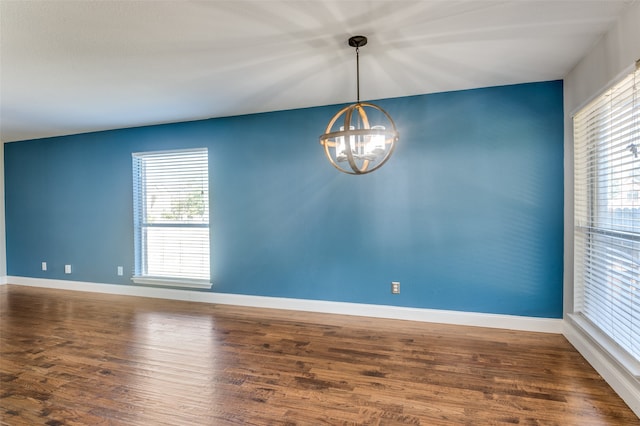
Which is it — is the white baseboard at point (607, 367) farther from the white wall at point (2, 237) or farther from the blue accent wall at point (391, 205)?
the white wall at point (2, 237)

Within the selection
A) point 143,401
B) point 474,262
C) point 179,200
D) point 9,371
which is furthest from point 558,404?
point 179,200

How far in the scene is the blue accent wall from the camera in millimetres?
3275

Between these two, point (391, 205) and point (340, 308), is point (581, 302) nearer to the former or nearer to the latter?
point (391, 205)

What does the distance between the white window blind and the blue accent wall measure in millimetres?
367

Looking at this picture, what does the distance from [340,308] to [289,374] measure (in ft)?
4.79

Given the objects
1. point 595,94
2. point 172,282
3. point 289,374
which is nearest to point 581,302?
point 595,94

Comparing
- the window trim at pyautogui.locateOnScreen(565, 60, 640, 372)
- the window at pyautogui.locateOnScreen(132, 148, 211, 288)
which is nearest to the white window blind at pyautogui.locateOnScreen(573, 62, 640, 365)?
the window trim at pyautogui.locateOnScreen(565, 60, 640, 372)

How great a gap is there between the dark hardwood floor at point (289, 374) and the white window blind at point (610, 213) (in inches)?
18.0

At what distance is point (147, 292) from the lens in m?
4.78

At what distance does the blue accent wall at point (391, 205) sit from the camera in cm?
328

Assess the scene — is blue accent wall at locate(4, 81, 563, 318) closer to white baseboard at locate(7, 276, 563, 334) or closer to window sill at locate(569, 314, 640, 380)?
white baseboard at locate(7, 276, 563, 334)

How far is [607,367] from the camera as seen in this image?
232cm

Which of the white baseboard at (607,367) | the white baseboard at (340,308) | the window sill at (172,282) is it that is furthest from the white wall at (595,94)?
the window sill at (172,282)

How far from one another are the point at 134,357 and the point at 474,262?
3.25m
